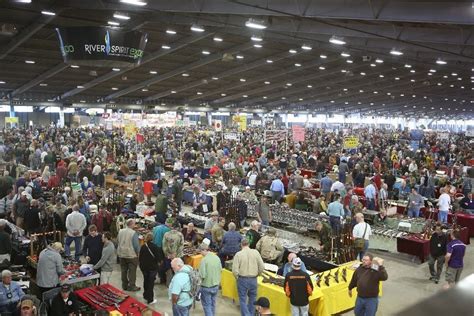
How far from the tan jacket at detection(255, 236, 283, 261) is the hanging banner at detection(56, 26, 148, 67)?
6.84 metres

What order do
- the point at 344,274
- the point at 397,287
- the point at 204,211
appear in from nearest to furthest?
the point at 344,274
the point at 397,287
the point at 204,211

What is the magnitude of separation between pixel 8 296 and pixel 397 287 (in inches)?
264

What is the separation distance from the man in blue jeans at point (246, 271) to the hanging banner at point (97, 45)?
751 cm

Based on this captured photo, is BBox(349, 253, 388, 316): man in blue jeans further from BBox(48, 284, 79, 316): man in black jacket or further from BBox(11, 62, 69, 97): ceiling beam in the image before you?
BBox(11, 62, 69, 97): ceiling beam

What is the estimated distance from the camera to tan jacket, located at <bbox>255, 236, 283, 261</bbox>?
8531 millimetres

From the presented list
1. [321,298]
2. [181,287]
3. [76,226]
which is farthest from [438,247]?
[76,226]

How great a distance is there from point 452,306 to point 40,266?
22.7ft

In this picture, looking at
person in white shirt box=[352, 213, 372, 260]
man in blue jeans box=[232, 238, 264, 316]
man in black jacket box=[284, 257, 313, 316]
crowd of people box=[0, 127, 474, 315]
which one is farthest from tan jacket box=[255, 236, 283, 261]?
man in black jacket box=[284, 257, 313, 316]

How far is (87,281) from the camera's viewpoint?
24.8 ft

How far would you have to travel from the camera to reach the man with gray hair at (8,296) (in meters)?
6.36

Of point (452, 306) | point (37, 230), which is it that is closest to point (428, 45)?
point (37, 230)

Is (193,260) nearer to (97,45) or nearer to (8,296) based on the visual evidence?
(8,296)

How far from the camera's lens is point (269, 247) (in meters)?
8.56

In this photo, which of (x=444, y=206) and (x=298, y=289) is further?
(x=444, y=206)
